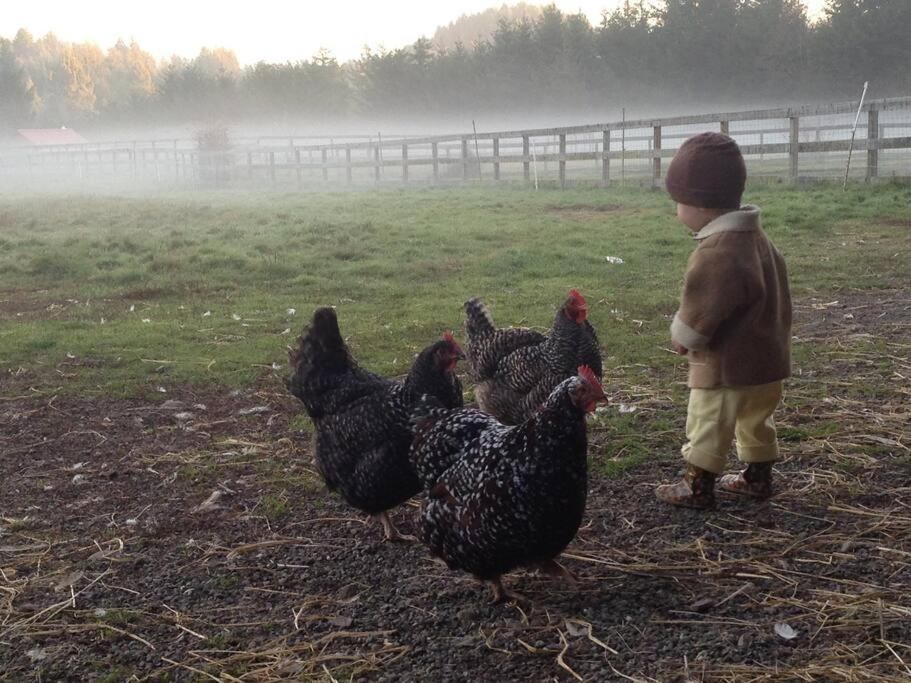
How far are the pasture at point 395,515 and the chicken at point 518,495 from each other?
23 cm

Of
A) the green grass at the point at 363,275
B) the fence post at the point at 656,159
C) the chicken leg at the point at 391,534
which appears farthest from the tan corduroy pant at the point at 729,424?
the fence post at the point at 656,159

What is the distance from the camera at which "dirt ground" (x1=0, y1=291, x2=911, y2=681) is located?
2871mm

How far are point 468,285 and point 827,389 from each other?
195 inches

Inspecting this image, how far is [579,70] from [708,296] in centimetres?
4753

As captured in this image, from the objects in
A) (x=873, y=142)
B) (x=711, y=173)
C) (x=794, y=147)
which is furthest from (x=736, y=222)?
(x=794, y=147)

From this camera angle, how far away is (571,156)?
2012cm

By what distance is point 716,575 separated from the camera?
330 cm

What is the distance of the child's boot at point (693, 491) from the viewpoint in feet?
12.7

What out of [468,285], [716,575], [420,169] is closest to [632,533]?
[716,575]

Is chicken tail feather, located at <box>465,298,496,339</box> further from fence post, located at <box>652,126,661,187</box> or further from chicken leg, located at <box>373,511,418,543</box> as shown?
fence post, located at <box>652,126,661,187</box>

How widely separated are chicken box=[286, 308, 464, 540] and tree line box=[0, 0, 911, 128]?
1374 inches

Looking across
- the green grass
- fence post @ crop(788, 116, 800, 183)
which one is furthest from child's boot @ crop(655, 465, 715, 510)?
fence post @ crop(788, 116, 800, 183)

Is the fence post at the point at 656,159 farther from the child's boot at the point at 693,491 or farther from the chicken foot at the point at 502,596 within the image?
the chicken foot at the point at 502,596

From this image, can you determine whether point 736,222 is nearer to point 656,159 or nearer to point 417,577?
point 417,577
